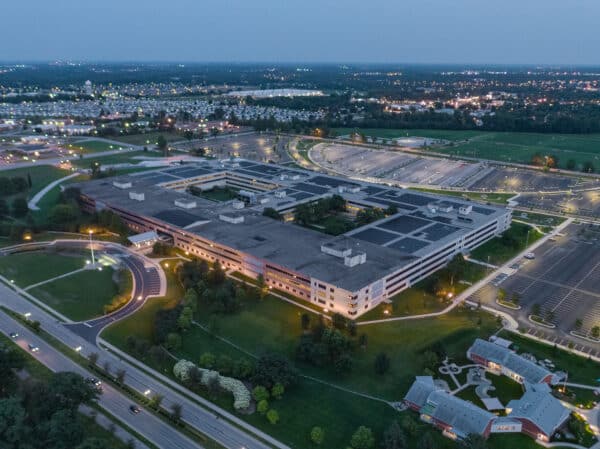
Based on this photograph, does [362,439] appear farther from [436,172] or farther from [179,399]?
[436,172]

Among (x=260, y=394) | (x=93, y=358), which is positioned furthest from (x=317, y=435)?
(x=93, y=358)

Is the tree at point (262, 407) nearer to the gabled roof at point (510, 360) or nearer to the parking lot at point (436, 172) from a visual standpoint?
the gabled roof at point (510, 360)

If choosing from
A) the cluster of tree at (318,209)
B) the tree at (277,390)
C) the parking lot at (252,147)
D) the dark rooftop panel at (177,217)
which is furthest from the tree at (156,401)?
the parking lot at (252,147)

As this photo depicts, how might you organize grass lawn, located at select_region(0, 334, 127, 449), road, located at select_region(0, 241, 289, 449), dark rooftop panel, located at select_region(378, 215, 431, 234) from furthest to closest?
dark rooftop panel, located at select_region(378, 215, 431, 234) < road, located at select_region(0, 241, 289, 449) < grass lawn, located at select_region(0, 334, 127, 449)

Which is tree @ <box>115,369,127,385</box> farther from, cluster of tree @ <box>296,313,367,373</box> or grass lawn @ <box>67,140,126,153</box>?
grass lawn @ <box>67,140,126,153</box>

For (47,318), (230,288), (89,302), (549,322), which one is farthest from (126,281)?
(549,322)

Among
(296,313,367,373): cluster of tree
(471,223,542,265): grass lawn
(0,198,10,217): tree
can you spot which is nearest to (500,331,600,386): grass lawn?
(296,313,367,373): cluster of tree
